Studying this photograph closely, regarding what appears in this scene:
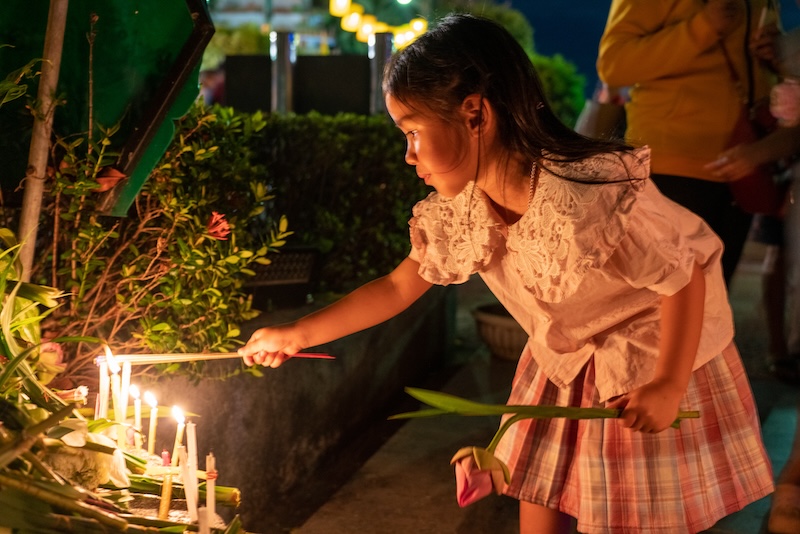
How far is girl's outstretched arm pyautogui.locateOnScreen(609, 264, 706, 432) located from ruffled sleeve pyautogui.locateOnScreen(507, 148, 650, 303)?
0.22 metres

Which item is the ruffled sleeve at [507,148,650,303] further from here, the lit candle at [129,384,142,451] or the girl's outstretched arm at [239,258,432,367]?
the lit candle at [129,384,142,451]

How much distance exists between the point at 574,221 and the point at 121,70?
1.70 metres

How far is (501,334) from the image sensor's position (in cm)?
605

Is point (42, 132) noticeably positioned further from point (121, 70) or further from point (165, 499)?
point (165, 499)

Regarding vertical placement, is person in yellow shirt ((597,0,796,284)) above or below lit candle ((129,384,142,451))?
above

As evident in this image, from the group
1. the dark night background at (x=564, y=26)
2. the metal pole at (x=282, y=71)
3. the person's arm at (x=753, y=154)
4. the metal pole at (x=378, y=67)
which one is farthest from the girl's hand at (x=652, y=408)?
the dark night background at (x=564, y=26)

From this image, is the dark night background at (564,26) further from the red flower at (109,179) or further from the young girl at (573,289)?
the young girl at (573,289)

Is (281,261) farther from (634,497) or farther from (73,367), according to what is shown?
(634,497)

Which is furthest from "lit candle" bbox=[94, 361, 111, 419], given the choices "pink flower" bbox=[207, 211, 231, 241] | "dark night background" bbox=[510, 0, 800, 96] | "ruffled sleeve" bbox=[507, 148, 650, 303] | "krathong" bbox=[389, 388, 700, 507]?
"dark night background" bbox=[510, 0, 800, 96]

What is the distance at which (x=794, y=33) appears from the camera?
4.00 metres

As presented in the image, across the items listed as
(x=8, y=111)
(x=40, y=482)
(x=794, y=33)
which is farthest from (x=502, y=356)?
(x=40, y=482)

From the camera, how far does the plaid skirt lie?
8.75 ft

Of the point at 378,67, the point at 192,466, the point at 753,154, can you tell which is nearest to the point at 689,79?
the point at 753,154

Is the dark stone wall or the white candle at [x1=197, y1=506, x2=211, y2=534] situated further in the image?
the dark stone wall
